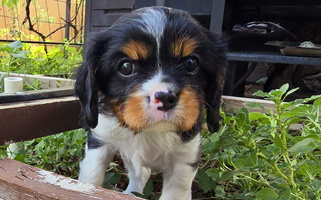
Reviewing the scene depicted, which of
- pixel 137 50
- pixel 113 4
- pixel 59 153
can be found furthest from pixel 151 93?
pixel 113 4

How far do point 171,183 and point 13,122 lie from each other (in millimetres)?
626

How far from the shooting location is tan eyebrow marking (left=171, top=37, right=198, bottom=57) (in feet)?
3.65

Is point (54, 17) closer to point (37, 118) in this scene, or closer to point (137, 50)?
point (37, 118)

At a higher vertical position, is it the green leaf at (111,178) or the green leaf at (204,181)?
the green leaf at (204,181)

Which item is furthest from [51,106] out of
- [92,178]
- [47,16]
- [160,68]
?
[47,16]

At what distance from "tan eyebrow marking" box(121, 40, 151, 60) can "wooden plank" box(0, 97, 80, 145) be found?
18.7 inches

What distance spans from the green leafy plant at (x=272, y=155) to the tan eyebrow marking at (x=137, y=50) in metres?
0.41

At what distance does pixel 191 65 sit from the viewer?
1178 mm

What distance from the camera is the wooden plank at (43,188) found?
740mm

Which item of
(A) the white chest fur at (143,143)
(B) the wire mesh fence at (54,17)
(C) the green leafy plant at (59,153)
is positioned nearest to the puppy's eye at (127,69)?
(A) the white chest fur at (143,143)

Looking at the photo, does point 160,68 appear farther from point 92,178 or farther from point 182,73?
Result: point 92,178

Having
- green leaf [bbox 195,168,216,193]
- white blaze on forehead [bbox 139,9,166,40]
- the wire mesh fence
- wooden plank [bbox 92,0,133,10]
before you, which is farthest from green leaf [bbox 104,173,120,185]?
the wire mesh fence

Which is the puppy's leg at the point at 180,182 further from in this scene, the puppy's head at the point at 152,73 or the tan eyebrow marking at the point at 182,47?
the tan eyebrow marking at the point at 182,47

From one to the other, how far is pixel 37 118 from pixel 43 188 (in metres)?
0.63
